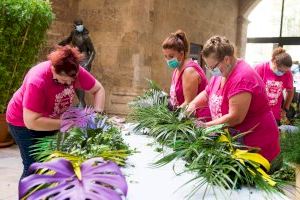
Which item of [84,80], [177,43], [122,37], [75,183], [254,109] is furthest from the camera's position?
[122,37]

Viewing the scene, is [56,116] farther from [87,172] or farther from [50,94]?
[87,172]

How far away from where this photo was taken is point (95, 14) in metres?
9.81

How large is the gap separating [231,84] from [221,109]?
177mm

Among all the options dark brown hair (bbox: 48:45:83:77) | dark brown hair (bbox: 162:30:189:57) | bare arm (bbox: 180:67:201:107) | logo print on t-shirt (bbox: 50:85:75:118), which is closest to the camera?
dark brown hair (bbox: 48:45:83:77)

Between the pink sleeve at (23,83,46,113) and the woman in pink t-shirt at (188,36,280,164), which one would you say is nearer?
the woman in pink t-shirt at (188,36,280,164)

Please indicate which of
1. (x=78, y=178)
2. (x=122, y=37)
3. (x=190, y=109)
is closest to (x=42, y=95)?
(x=190, y=109)

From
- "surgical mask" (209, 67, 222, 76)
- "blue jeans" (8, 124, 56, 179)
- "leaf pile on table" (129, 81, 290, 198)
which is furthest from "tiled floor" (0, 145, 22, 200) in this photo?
"surgical mask" (209, 67, 222, 76)

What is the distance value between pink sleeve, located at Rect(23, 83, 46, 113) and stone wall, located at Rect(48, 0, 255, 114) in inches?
272

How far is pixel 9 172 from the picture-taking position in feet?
14.4

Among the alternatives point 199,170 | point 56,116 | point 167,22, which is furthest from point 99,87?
point 167,22

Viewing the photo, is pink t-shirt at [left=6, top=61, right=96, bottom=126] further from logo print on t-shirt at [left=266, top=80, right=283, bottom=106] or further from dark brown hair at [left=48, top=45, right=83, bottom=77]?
logo print on t-shirt at [left=266, top=80, right=283, bottom=106]

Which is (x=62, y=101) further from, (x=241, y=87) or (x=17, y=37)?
(x=17, y=37)

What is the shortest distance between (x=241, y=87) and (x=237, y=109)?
0.12m

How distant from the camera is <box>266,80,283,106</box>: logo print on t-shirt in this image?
4488 millimetres
